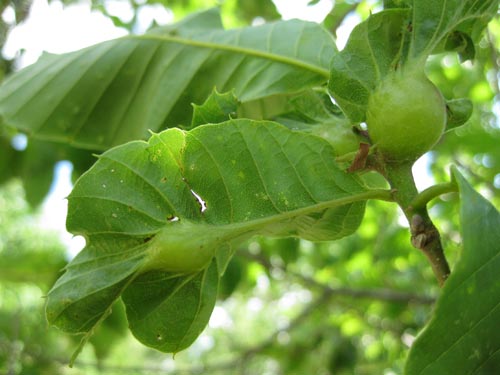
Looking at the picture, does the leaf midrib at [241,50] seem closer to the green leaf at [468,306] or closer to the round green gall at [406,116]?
the round green gall at [406,116]

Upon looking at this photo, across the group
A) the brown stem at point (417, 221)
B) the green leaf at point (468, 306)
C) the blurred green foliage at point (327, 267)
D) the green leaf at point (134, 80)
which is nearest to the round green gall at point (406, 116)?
the brown stem at point (417, 221)

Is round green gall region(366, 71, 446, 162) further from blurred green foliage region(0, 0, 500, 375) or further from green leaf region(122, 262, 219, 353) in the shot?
blurred green foliage region(0, 0, 500, 375)

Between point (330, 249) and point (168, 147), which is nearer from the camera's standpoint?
point (168, 147)

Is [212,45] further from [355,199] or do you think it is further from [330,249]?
[330,249]

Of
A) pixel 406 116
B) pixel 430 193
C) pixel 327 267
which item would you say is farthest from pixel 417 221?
pixel 327 267

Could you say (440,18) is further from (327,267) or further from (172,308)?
(327,267)

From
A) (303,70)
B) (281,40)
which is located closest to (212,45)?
(281,40)
